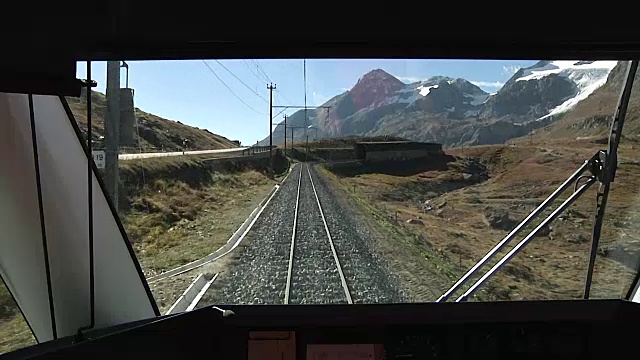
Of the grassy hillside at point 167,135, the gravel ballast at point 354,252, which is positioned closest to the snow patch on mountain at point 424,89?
the gravel ballast at point 354,252

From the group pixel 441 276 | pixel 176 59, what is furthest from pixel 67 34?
pixel 441 276

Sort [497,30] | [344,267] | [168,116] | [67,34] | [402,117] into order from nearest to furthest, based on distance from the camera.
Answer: [67,34] < [497,30] < [168,116] < [402,117] < [344,267]

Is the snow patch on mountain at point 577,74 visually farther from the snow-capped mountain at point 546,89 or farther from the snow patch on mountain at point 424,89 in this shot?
the snow patch on mountain at point 424,89

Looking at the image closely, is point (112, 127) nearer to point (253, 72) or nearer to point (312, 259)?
point (253, 72)

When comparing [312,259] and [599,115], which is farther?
[312,259]

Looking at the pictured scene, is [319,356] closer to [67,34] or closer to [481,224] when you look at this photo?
[481,224]

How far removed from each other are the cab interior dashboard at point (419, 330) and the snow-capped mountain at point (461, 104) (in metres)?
0.82

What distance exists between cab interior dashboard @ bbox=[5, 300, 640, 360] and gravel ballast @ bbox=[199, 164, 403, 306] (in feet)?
0.34

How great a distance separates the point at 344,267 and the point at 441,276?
48cm

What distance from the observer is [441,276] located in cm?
250

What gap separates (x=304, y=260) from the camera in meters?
2.55

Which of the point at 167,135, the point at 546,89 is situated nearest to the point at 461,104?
the point at 546,89

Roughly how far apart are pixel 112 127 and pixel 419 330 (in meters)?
1.63

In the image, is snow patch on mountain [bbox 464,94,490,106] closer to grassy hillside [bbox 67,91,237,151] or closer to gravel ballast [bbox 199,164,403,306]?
gravel ballast [bbox 199,164,403,306]
